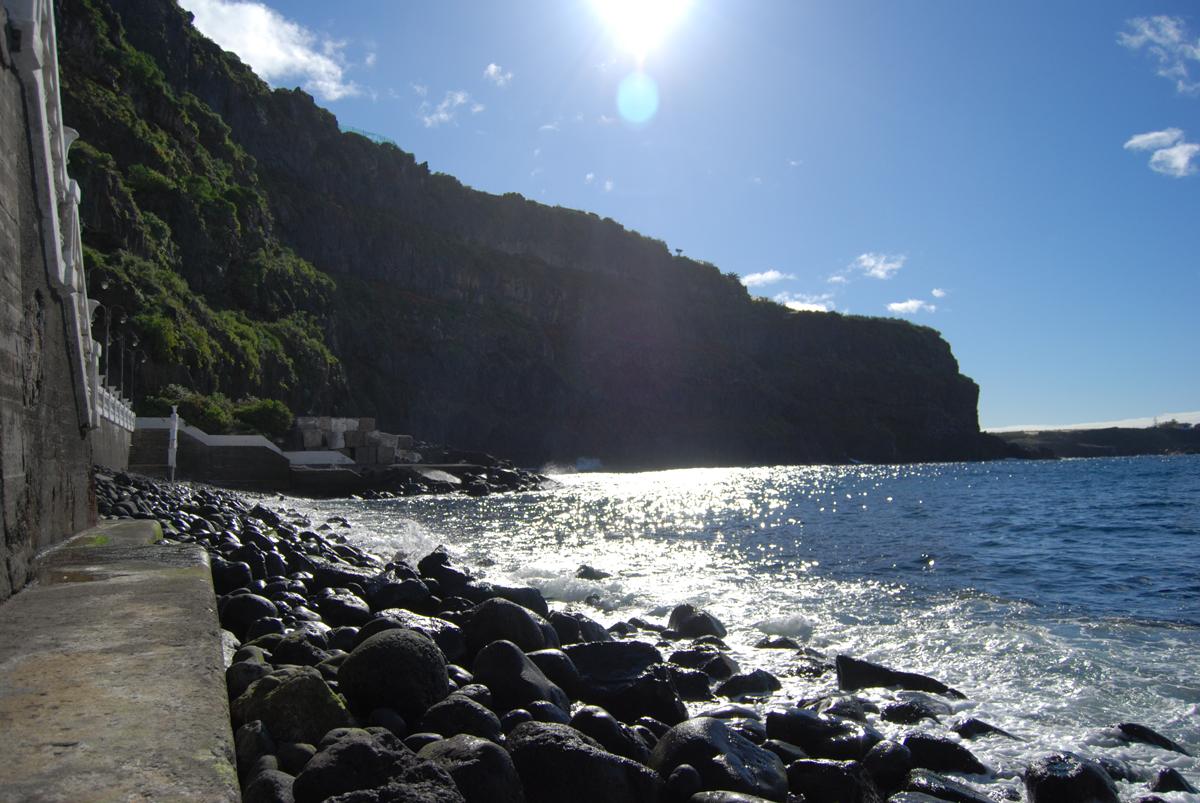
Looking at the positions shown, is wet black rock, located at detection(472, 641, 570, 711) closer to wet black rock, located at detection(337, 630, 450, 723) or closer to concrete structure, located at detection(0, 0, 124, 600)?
wet black rock, located at detection(337, 630, 450, 723)

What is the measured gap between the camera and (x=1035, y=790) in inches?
236

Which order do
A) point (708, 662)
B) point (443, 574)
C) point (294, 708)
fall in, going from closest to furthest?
point (294, 708) < point (708, 662) < point (443, 574)

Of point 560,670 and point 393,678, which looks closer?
Answer: point 393,678

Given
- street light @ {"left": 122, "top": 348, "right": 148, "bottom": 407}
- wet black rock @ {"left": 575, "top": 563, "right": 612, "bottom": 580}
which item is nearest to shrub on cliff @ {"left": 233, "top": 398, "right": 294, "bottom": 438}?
street light @ {"left": 122, "top": 348, "right": 148, "bottom": 407}

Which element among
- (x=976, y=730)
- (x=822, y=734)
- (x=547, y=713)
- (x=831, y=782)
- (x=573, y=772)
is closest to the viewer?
(x=573, y=772)

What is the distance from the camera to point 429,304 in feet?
387

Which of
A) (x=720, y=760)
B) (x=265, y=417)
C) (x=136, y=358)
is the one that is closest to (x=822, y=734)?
(x=720, y=760)

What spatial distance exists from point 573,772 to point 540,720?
1047 millimetres

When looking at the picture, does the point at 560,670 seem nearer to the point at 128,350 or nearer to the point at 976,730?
the point at 976,730

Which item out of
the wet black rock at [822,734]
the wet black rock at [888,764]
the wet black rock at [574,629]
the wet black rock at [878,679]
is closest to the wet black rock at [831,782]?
the wet black rock at [888,764]

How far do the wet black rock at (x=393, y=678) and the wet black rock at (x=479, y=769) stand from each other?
0.86m

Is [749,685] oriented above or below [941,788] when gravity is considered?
below

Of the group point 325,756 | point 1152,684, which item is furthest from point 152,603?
point 1152,684

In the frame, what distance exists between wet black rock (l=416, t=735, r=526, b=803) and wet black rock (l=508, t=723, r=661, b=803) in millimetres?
256
